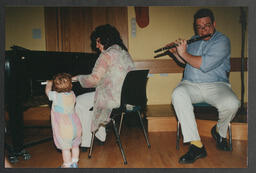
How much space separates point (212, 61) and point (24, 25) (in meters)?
2.79

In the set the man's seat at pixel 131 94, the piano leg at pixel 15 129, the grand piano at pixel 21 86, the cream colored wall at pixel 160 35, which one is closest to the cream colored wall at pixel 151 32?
the cream colored wall at pixel 160 35

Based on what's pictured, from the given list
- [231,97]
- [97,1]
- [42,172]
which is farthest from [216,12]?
[42,172]

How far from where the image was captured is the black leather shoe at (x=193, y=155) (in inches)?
59.2

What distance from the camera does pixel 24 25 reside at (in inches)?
119

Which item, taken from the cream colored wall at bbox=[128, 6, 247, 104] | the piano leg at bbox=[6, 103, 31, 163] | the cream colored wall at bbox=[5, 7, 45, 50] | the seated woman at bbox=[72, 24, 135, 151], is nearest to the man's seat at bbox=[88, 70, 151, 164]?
the seated woman at bbox=[72, 24, 135, 151]

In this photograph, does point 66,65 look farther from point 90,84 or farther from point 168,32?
point 168,32

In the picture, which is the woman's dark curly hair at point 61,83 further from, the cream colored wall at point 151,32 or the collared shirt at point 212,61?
the cream colored wall at point 151,32

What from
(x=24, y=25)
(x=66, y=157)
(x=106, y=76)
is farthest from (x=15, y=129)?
(x=24, y=25)

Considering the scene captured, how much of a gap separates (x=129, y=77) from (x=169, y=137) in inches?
41.2

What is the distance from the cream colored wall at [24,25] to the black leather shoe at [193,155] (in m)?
2.72

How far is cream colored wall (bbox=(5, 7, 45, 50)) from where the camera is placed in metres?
3.00

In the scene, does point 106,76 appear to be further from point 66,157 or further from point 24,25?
point 24,25

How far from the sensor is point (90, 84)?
153 centimetres

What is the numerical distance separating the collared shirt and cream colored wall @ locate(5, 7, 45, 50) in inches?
96.2
